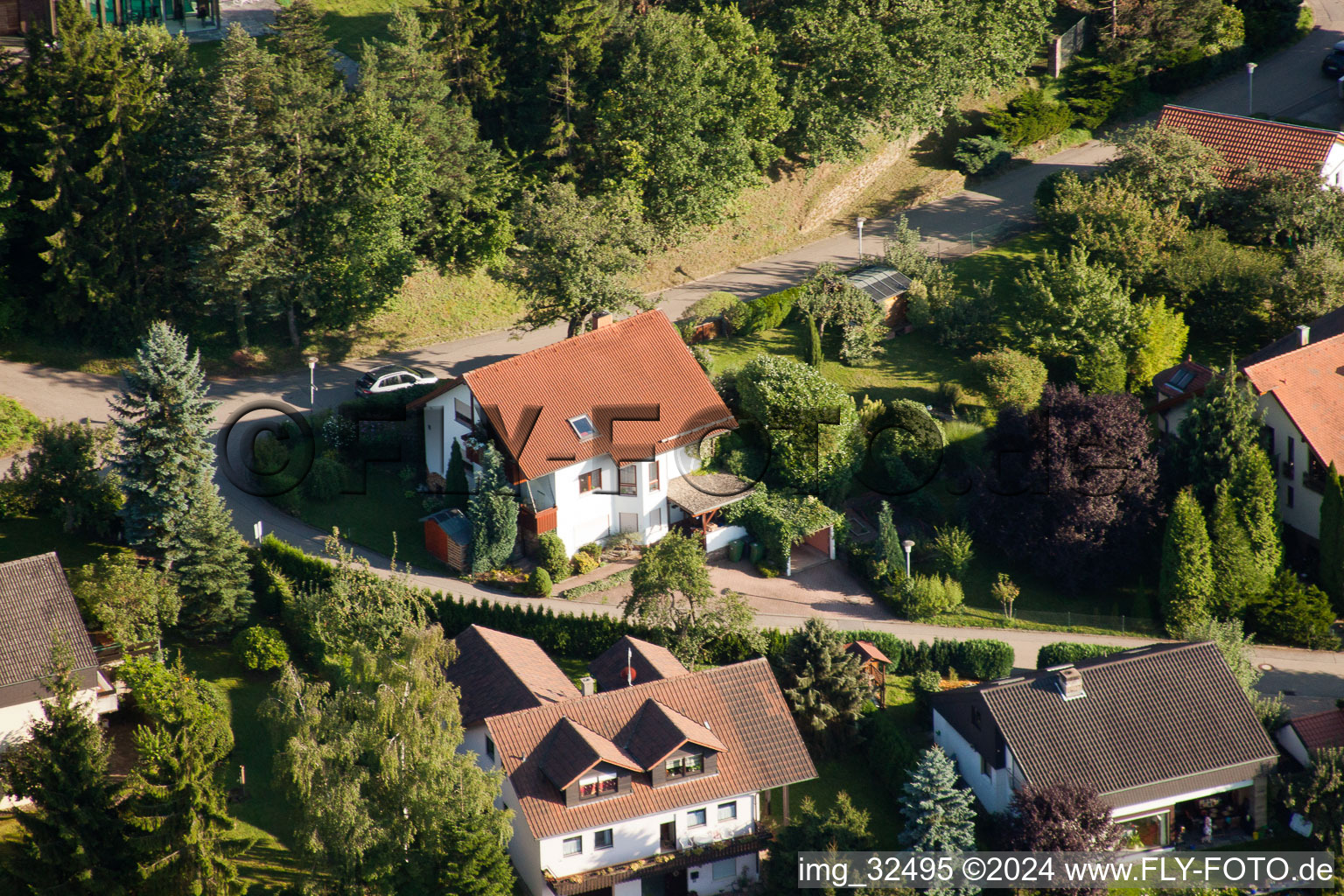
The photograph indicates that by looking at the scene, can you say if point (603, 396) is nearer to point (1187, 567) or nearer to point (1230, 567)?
point (1187, 567)

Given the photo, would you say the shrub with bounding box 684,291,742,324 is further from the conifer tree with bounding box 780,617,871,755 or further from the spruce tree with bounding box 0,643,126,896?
the spruce tree with bounding box 0,643,126,896

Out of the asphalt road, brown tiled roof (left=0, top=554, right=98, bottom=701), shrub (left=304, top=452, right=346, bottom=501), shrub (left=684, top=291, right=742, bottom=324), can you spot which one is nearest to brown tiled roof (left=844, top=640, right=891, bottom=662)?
the asphalt road

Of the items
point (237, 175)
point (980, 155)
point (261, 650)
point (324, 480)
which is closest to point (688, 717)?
point (261, 650)

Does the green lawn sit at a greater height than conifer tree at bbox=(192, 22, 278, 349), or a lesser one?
lesser

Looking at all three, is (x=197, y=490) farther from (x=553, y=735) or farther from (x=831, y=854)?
(x=831, y=854)

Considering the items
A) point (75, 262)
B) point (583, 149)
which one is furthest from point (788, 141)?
point (75, 262)
